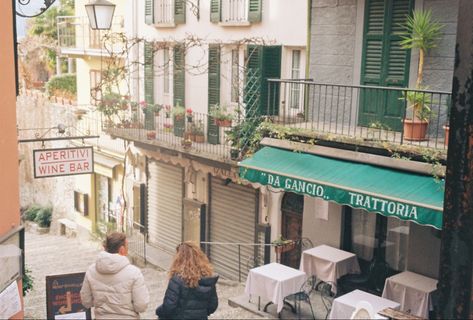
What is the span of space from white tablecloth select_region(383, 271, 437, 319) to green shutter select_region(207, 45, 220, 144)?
286 inches

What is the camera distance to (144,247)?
1991 cm

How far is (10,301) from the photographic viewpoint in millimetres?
6918

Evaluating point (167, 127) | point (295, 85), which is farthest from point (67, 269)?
point (295, 85)

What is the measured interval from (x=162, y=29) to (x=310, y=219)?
829 centimetres

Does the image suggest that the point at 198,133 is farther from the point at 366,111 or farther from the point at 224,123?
the point at 366,111

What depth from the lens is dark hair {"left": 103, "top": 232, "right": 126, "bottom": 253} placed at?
6004 millimetres

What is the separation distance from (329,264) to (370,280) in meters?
1.03

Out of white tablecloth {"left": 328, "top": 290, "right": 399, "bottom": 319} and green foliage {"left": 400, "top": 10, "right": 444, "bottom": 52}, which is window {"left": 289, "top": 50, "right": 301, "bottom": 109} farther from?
white tablecloth {"left": 328, "top": 290, "right": 399, "bottom": 319}

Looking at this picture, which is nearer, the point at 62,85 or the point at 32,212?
the point at 62,85

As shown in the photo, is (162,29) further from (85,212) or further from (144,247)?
(85,212)

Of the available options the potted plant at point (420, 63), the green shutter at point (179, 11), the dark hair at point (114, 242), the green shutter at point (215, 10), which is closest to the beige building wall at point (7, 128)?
the dark hair at point (114, 242)

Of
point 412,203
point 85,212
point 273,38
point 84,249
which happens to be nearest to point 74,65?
point 85,212

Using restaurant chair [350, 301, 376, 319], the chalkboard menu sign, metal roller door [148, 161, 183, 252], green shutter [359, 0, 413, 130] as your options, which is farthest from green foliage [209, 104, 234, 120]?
restaurant chair [350, 301, 376, 319]

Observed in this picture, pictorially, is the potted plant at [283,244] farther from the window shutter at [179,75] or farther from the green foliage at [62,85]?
the green foliage at [62,85]
